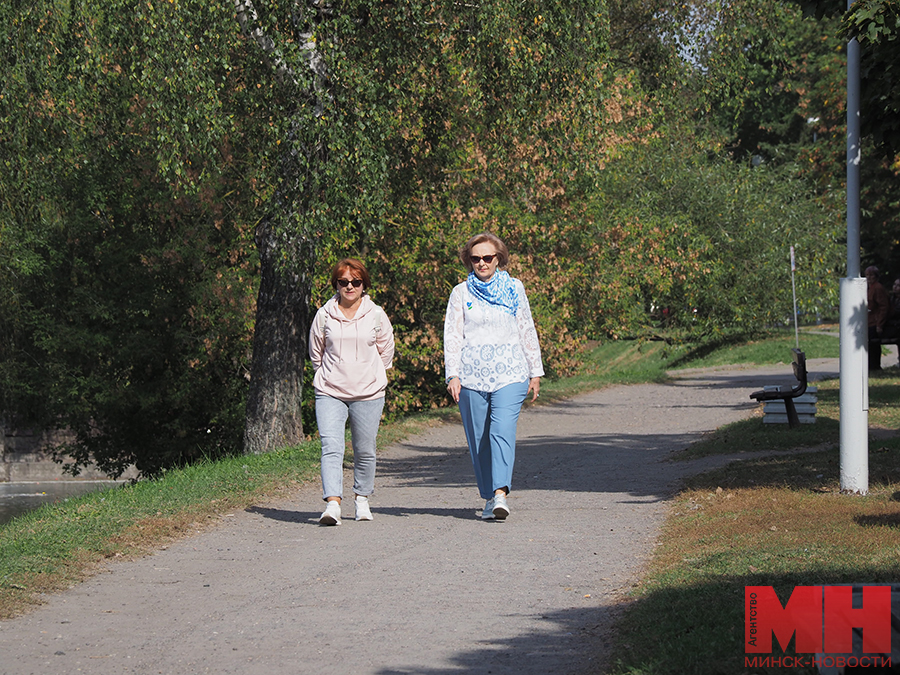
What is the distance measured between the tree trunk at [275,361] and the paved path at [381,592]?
11.3 ft

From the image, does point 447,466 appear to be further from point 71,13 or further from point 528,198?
point 528,198

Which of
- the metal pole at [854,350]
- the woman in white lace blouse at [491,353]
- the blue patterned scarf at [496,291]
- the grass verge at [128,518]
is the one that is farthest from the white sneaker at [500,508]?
the metal pole at [854,350]

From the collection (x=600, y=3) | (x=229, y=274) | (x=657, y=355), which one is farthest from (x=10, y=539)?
(x=657, y=355)

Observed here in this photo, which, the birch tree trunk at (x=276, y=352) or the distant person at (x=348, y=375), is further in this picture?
the birch tree trunk at (x=276, y=352)

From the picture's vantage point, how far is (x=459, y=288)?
8500mm

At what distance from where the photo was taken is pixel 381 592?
620 centimetres

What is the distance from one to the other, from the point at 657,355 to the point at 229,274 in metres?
20.5

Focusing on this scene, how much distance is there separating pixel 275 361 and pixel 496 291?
20.3ft

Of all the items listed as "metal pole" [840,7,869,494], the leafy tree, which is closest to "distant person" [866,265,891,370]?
the leafy tree

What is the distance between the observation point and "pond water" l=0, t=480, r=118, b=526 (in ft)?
88.3

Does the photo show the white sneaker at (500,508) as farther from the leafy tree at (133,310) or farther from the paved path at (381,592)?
the leafy tree at (133,310)

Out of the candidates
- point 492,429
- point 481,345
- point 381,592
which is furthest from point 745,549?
point 481,345

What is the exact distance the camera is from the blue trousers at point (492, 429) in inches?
329

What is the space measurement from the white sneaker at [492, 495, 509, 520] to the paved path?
0.07 metres
